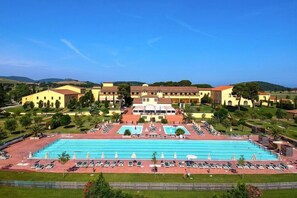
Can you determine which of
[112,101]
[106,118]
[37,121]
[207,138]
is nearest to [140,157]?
[207,138]

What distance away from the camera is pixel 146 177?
804 inches

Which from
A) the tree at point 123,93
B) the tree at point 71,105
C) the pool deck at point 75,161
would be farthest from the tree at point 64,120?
the tree at point 123,93

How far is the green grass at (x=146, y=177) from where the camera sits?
20.0 metres

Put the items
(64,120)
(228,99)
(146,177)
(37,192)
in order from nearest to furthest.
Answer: (37,192), (146,177), (64,120), (228,99)

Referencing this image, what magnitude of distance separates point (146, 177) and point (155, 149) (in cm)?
1029

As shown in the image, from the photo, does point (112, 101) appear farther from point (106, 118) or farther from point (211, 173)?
point (211, 173)

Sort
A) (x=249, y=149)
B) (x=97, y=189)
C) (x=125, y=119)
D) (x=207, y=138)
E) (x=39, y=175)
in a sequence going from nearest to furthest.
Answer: (x=97, y=189), (x=39, y=175), (x=249, y=149), (x=207, y=138), (x=125, y=119)

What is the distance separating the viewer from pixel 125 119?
4841 centimetres

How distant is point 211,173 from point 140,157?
7.77m

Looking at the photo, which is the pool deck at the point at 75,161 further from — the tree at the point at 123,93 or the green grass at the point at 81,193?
the tree at the point at 123,93

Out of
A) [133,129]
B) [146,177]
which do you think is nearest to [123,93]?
[133,129]

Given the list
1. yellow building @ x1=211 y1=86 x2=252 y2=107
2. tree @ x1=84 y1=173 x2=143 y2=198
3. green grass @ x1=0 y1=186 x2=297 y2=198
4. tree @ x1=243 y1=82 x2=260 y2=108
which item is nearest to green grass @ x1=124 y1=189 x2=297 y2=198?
green grass @ x1=0 y1=186 x2=297 y2=198

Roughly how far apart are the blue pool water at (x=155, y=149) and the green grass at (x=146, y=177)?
5627 mm

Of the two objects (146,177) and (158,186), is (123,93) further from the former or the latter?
(158,186)
